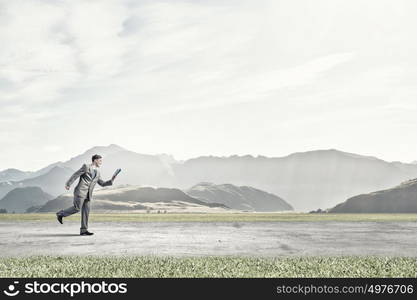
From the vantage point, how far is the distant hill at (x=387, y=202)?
124062 millimetres

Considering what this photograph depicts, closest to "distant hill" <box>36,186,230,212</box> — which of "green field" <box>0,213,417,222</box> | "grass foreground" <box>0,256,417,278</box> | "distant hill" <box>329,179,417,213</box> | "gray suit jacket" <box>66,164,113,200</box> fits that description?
"distant hill" <box>329,179,417,213</box>

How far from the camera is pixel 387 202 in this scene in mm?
130125

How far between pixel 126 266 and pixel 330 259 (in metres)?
4.83

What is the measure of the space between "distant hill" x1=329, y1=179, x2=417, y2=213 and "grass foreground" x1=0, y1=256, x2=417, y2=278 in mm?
120456

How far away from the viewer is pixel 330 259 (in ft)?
36.3

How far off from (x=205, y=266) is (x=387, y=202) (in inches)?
5155

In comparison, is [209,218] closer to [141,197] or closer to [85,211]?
[85,211]

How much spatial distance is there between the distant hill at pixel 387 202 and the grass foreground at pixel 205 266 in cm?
12046

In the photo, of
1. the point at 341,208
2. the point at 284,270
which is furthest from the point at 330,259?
the point at 341,208

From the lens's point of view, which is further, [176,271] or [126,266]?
[126,266]

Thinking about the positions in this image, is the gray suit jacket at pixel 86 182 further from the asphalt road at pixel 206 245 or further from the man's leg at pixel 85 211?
the asphalt road at pixel 206 245

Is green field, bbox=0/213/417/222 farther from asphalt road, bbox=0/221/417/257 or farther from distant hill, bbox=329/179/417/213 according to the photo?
distant hill, bbox=329/179/417/213

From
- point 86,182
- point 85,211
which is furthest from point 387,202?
point 86,182

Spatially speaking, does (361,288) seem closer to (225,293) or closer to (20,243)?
(225,293)
